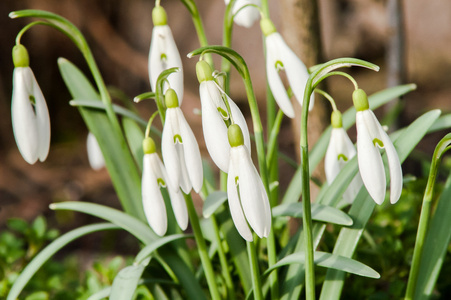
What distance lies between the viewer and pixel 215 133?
0.85 m

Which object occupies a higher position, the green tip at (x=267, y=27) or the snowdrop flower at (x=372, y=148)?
the green tip at (x=267, y=27)

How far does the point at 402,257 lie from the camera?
1441mm

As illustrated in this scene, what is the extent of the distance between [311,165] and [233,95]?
3011 millimetres

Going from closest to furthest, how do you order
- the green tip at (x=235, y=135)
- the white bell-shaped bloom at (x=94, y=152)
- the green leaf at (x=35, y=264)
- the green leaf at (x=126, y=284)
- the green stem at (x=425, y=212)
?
1. the green tip at (x=235, y=135)
2. the green stem at (x=425, y=212)
3. the green leaf at (x=126, y=284)
4. the green leaf at (x=35, y=264)
5. the white bell-shaped bloom at (x=94, y=152)

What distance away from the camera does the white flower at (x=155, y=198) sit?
1015 mm

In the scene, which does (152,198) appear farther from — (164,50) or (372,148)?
(372,148)

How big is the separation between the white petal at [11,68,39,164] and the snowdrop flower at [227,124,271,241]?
0.41m

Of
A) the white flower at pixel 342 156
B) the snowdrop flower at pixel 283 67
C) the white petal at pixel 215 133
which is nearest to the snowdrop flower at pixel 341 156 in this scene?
the white flower at pixel 342 156

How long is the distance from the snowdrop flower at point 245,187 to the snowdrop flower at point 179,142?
87 millimetres

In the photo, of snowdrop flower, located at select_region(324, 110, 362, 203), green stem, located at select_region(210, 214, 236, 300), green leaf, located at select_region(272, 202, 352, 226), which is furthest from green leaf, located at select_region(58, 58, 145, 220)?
snowdrop flower, located at select_region(324, 110, 362, 203)

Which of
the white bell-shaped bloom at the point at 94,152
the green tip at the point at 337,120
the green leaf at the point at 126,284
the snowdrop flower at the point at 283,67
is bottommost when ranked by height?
the green leaf at the point at 126,284

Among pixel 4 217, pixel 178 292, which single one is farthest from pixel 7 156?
pixel 178 292

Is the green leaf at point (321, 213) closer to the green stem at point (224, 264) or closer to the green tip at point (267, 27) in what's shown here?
the green stem at point (224, 264)

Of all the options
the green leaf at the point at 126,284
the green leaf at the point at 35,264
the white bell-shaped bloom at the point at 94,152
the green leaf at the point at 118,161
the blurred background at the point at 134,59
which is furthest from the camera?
the blurred background at the point at 134,59
